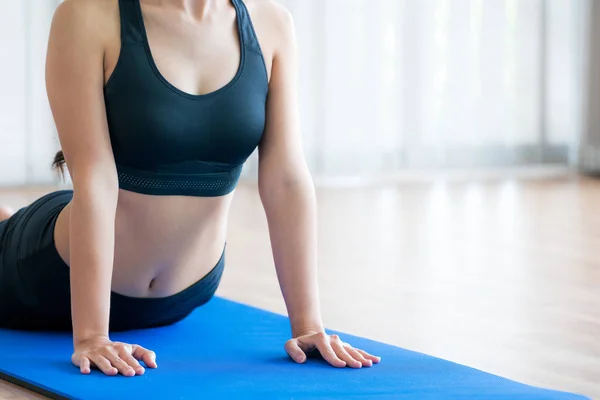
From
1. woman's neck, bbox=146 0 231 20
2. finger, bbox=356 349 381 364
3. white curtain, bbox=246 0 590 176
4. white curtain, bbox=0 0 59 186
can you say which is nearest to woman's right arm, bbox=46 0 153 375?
woman's neck, bbox=146 0 231 20

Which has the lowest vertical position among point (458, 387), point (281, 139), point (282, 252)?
point (458, 387)

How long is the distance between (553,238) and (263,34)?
198 cm

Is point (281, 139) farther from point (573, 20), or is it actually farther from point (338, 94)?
point (573, 20)

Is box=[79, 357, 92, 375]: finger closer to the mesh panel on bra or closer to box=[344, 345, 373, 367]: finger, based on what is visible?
the mesh panel on bra

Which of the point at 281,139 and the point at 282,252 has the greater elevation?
the point at 281,139

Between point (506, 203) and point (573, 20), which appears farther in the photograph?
point (573, 20)

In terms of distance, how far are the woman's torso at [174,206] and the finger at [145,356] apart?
228mm

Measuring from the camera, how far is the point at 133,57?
1.55 metres

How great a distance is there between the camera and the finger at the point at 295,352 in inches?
61.1

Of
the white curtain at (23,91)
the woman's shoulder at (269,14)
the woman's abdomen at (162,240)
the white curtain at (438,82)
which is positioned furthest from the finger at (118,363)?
the white curtain at (438,82)

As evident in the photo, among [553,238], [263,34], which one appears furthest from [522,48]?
[263,34]

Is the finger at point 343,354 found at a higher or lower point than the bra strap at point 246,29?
lower

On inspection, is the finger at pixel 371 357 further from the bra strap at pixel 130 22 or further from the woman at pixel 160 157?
the bra strap at pixel 130 22

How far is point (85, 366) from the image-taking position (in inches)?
57.5
